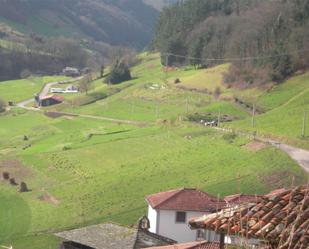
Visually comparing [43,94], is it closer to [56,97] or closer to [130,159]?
[56,97]

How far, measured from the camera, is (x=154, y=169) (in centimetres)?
4697

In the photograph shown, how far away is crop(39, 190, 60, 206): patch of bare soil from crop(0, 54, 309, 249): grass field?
18mm

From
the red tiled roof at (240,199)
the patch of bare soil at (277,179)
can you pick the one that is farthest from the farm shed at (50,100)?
the red tiled roof at (240,199)

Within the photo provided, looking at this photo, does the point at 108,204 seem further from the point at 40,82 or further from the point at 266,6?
the point at 40,82

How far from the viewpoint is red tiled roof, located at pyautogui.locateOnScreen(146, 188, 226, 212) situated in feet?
98.2

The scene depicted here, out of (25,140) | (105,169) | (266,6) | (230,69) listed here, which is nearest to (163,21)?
(266,6)

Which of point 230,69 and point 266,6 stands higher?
point 266,6

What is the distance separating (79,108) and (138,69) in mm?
25909

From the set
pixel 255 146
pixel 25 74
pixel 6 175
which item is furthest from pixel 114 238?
pixel 25 74

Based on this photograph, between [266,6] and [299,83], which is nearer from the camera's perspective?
[299,83]

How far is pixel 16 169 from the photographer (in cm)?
5291

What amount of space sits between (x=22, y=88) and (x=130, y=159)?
7785 cm

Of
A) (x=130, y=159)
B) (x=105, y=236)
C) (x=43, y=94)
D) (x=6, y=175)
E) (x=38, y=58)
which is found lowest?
(x=43, y=94)

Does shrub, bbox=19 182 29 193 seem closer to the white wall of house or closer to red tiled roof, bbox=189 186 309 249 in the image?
the white wall of house
